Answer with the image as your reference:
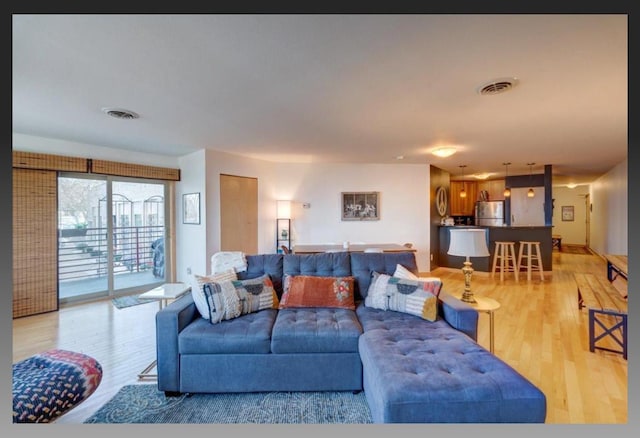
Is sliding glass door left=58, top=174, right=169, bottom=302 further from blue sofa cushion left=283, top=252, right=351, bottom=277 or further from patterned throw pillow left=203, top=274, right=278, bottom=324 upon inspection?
blue sofa cushion left=283, top=252, right=351, bottom=277

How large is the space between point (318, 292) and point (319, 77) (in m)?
1.67

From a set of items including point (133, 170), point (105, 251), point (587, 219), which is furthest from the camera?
point (587, 219)

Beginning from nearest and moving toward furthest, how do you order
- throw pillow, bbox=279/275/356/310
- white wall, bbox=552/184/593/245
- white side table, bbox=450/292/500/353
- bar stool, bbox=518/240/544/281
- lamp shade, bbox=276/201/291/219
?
1. white side table, bbox=450/292/500/353
2. throw pillow, bbox=279/275/356/310
3. bar stool, bbox=518/240/544/281
4. lamp shade, bbox=276/201/291/219
5. white wall, bbox=552/184/593/245

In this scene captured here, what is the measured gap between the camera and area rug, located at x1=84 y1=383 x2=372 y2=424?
5.21 ft

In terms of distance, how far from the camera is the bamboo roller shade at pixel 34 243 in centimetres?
329

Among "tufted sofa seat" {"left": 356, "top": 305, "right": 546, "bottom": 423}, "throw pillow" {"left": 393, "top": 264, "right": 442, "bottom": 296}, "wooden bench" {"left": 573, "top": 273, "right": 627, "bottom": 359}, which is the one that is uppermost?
"throw pillow" {"left": 393, "top": 264, "right": 442, "bottom": 296}

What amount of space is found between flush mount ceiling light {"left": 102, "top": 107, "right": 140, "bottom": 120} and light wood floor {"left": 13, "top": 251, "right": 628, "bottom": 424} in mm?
2222

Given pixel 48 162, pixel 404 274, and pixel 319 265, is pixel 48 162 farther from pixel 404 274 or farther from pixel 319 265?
pixel 404 274

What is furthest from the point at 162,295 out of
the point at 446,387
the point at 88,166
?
the point at 88,166

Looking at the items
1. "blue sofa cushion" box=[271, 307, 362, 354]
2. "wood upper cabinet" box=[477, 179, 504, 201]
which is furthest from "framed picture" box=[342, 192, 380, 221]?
"wood upper cabinet" box=[477, 179, 504, 201]

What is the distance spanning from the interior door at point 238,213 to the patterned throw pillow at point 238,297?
235 centimetres

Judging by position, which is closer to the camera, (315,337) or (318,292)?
(315,337)

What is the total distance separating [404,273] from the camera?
233cm

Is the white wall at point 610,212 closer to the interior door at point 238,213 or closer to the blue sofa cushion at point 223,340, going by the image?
the blue sofa cushion at point 223,340
